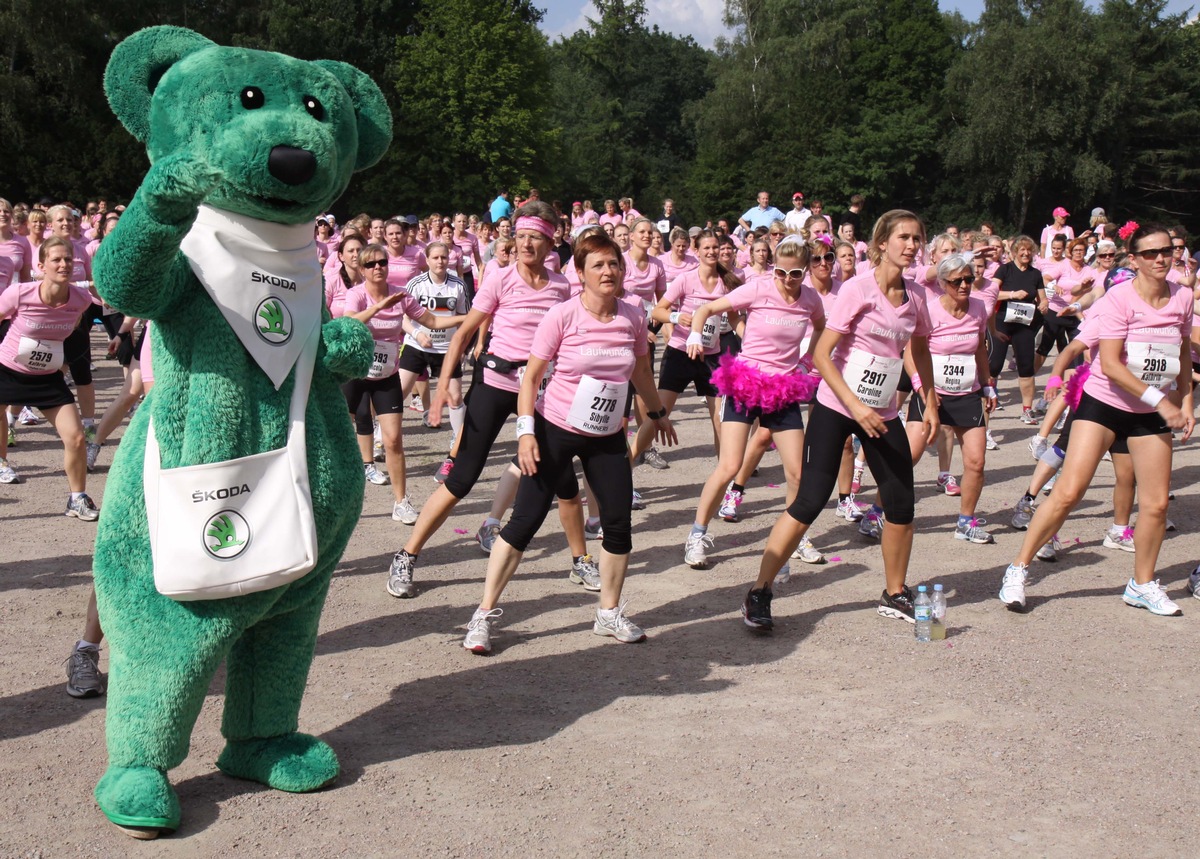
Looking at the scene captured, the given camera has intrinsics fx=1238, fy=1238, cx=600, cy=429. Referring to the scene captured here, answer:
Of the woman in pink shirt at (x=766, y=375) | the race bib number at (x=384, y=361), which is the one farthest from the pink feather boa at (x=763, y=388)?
the race bib number at (x=384, y=361)

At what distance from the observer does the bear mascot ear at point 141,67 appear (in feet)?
13.8

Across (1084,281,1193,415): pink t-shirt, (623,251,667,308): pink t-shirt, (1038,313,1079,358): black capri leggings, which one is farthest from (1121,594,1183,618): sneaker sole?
(1038,313,1079,358): black capri leggings

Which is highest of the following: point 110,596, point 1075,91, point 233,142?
point 1075,91

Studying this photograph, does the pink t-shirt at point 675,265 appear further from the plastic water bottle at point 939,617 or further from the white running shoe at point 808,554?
the plastic water bottle at point 939,617

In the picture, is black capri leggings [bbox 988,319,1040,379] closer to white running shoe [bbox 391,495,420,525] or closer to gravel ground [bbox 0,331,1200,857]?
gravel ground [bbox 0,331,1200,857]

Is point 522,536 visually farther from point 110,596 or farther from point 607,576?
point 110,596

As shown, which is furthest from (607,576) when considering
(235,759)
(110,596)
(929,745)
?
(110,596)

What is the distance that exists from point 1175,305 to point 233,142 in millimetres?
5091

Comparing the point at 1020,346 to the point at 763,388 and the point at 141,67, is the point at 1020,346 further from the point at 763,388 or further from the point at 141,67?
the point at 141,67

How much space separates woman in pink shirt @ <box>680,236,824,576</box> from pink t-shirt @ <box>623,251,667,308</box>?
3848 mm

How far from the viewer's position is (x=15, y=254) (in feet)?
39.3

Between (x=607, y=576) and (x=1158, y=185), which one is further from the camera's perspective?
(x=1158, y=185)

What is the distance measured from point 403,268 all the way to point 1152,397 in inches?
280

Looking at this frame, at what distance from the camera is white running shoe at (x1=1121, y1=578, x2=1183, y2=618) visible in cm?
671
